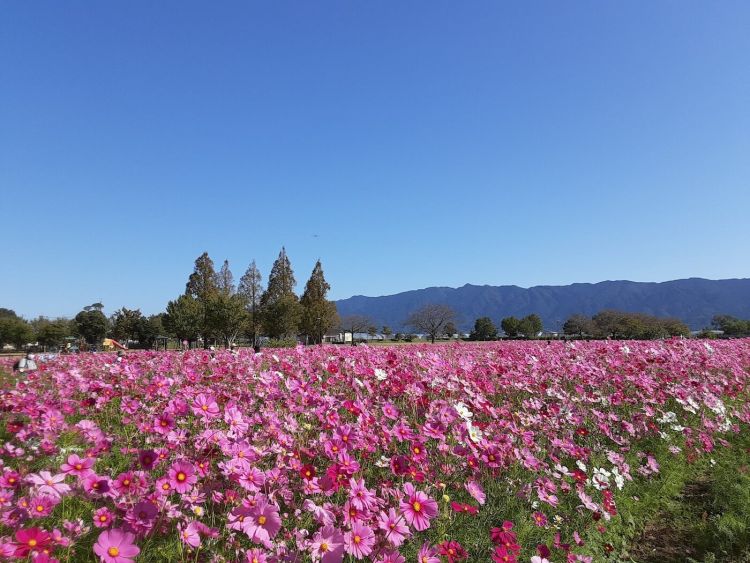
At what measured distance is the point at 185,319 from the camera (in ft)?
145

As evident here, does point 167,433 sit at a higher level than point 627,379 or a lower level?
higher

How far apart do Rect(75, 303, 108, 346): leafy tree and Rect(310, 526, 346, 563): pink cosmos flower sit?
82.9 metres

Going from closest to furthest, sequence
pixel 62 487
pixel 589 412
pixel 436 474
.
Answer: pixel 62 487, pixel 436 474, pixel 589 412

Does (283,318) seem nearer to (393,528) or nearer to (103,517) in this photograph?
(103,517)

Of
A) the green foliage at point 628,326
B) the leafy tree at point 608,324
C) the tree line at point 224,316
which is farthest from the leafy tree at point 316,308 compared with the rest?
the leafy tree at point 608,324

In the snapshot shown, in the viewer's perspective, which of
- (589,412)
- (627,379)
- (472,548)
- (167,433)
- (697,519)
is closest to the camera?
(167,433)

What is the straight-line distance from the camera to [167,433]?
2320 millimetres

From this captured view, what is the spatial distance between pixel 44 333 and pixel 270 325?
4549 cm

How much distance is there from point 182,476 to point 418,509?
100 cm

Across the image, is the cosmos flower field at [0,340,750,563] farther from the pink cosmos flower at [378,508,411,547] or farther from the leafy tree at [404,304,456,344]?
the leafy tree at [404,304,456,344]

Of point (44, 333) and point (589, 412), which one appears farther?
point (44, 333)

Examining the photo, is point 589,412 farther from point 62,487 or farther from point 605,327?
point 605,327

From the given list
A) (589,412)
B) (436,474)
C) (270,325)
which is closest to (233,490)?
(436,474)

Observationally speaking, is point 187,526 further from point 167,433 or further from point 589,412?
point 589,412
